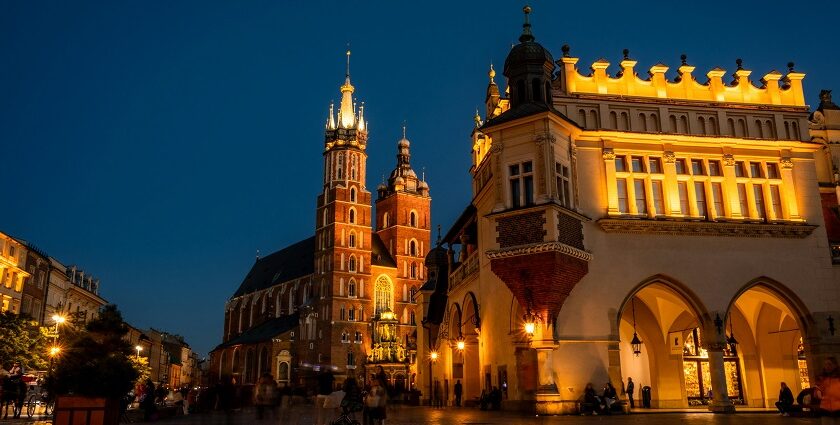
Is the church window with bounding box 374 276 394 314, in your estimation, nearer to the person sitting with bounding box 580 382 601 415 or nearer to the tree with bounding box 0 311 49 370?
the tree with bounding box 0 311 49 370

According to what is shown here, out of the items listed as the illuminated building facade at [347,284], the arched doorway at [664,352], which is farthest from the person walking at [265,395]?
the illuminated building facade at [347,284]

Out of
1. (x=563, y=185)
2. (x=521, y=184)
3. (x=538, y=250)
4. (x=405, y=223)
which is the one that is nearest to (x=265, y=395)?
(x=538, y=250)

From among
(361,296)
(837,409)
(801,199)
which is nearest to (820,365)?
(801,199)

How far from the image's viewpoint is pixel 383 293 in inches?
3964

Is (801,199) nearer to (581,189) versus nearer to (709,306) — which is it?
(709,306)

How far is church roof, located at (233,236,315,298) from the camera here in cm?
11222

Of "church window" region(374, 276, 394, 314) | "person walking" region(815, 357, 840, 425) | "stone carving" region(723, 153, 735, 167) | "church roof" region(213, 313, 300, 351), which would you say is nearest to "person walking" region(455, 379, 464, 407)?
"stone carving" region(723, 153, 735, 167)

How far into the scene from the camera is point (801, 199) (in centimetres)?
2862

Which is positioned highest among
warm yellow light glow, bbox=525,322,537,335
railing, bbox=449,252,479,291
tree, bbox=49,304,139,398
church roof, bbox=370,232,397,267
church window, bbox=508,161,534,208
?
church roof, bbox=370,232,397,267

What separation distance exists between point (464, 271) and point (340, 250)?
206ft

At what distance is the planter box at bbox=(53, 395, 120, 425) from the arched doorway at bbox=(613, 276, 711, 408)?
2155 centimetres

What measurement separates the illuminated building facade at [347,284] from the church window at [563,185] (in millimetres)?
57725

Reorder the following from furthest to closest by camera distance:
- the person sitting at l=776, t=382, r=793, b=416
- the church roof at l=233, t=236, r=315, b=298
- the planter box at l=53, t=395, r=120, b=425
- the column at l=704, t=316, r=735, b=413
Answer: the church roof at l=233, t=236, r=315, b=298
the column at l=704, t=316, r=735, b=413
the person sitting at l=776, t=382, r=793, b=416
the planter box at l=53, t=395, r=120, b=425

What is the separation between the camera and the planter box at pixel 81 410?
15422 millimetres
